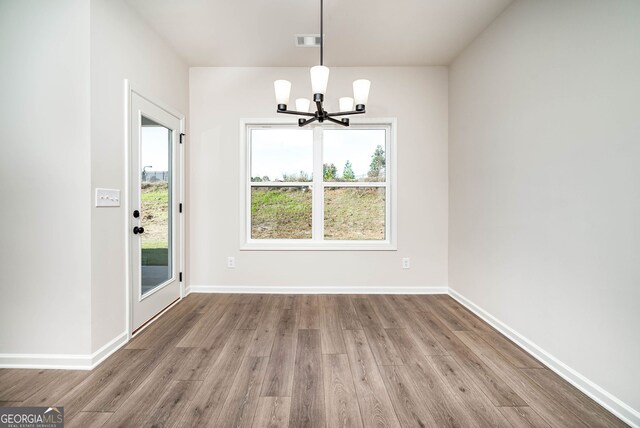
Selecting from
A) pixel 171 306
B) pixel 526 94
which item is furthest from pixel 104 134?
pixel 526 94

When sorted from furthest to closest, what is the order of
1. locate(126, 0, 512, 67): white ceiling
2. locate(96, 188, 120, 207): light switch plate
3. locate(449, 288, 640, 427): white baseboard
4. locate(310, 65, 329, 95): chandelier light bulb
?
locate(126, 0, 512, 67): white ceiling
locate(96, 188, 120, 207): light switch plate
locate(310, 65, 329, 95): chandelier light bulb
locate(449, 288, 640, 427): white baseboard

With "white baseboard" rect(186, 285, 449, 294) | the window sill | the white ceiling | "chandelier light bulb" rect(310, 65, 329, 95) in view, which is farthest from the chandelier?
"white baseboard" rect(186, 285, 449, 294)

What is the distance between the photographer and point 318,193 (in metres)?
3.67

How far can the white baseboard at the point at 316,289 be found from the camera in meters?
3.57

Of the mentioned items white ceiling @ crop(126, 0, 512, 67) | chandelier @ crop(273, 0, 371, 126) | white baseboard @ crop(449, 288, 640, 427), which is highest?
white ceiling @ crop(126, 0, 512, 67)

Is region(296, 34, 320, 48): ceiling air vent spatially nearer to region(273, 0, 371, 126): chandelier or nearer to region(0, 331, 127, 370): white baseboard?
region(273, 0, 371, 126): chandelier

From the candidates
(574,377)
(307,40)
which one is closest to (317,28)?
(307,40)

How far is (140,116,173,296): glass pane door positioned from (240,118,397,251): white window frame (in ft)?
2.71

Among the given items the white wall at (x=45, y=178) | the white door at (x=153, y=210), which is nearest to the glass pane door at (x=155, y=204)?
the white door at (x=153, y=210)

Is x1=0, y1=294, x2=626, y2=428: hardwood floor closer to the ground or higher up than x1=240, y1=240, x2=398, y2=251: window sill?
closer to the ground

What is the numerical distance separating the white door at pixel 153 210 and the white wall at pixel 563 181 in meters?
3.23

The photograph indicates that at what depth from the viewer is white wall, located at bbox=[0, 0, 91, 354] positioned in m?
1.95

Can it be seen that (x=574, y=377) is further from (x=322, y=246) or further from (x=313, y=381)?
(x=322, y=246)

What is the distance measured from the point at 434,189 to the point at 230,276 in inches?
111
